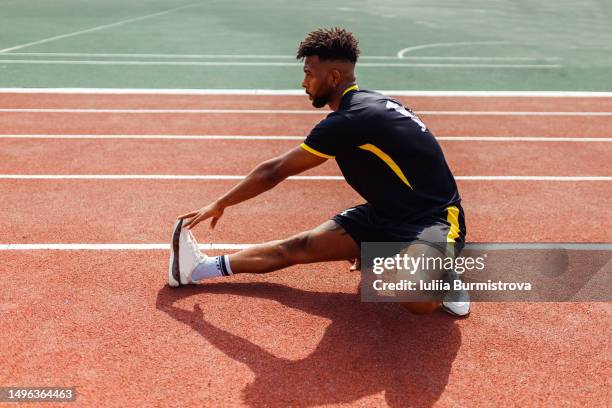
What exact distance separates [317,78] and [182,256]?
1.47 meters

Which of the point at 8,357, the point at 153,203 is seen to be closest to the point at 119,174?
the point at 153,203

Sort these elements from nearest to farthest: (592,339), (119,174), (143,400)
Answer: (143,400) < (592,339) < (119,174)

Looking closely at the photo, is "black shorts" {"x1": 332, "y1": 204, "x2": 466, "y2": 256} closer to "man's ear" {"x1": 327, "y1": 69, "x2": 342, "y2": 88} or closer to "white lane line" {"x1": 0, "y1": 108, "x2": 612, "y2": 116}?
"man's ear" {"x1": 327, "y1": 69, "x2": 342, "y2": 88}

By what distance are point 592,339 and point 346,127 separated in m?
1.93

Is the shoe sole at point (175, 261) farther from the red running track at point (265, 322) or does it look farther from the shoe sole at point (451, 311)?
the shoe sole at point (451, 311)

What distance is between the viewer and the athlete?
13.1 feet

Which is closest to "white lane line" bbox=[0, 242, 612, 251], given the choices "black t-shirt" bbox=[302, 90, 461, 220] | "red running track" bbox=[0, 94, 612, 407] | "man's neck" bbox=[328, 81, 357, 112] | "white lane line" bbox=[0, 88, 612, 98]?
"red running track" bbox=[0, 94, 612, 407]

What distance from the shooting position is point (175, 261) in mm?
4434

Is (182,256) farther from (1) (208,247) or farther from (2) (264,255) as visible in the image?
(1) (208,247)

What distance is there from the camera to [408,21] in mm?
22859

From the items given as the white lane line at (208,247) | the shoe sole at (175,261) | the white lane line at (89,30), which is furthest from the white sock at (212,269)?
the white lane line at (89,30)

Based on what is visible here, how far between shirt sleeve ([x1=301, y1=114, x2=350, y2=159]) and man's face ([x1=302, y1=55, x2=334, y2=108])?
280 mm

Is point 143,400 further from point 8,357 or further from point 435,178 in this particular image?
point 435,178

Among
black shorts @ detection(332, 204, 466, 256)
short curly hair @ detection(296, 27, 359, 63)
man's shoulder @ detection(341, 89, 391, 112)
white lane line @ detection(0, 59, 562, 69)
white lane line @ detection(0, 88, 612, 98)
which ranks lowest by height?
white lane line @ detection(0, 88, 612, 98)
